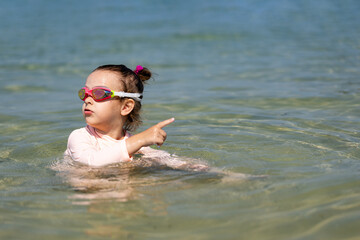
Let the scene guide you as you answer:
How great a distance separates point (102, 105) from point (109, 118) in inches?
6.2

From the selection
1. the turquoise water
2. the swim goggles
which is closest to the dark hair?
the swim goggles

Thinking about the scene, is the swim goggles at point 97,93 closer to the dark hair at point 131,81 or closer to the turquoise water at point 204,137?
the dark hair at point 131,81

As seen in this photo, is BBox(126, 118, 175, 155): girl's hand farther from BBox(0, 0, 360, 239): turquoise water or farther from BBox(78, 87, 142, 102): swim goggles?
BBox(78, 87, 142, 102): swim goggles

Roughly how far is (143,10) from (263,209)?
65.0 ft

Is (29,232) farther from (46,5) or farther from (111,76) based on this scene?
(46,5)

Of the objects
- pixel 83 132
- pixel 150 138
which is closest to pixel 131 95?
pixel 83 132

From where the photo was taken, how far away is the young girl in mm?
3879

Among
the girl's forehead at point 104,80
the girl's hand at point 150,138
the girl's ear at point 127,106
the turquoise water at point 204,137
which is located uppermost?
the girl's forehead at point 104,80

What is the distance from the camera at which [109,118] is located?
421 cm

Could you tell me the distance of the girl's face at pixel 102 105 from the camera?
161 inches

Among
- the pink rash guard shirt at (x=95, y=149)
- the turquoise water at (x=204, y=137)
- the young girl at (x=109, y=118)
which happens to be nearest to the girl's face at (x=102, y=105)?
the young girl at (x=109, y=118)

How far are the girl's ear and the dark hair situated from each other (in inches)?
1.9

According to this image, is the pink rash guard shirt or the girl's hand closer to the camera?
the girl's hand

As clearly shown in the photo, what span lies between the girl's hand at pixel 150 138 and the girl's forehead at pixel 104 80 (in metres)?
0.59
